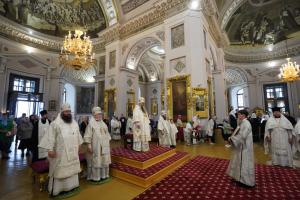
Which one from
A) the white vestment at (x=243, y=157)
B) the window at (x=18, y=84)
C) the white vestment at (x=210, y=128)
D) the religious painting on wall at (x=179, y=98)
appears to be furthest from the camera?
the window at (x=18, y=84)

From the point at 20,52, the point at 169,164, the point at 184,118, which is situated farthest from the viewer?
the point at 20,52

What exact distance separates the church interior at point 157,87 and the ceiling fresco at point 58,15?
8 cm

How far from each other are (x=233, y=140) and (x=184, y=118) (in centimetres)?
529

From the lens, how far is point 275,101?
58.7 ft

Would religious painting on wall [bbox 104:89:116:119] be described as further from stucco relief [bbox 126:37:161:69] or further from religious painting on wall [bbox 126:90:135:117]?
stucco relief [bbox 126:37:161:69]

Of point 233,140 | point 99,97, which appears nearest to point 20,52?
point 99,97

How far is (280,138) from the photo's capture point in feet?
15.9

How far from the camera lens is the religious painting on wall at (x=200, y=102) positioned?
8.58m

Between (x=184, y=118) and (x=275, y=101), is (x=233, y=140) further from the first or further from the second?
(x=275, y=101)

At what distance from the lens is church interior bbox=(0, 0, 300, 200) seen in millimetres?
3730

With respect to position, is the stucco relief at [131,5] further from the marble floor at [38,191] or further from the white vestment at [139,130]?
the marble floor at [38,191]

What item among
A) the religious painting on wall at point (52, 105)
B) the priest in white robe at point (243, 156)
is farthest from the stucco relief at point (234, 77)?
the religious painting on wall at point (52, 105)

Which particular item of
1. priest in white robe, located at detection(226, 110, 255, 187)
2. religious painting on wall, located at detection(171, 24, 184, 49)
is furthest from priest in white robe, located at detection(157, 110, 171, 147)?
religious painting on wall, located at detection(171, 24, 184, 49)

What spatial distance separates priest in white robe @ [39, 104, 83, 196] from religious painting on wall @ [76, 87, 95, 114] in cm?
1623
